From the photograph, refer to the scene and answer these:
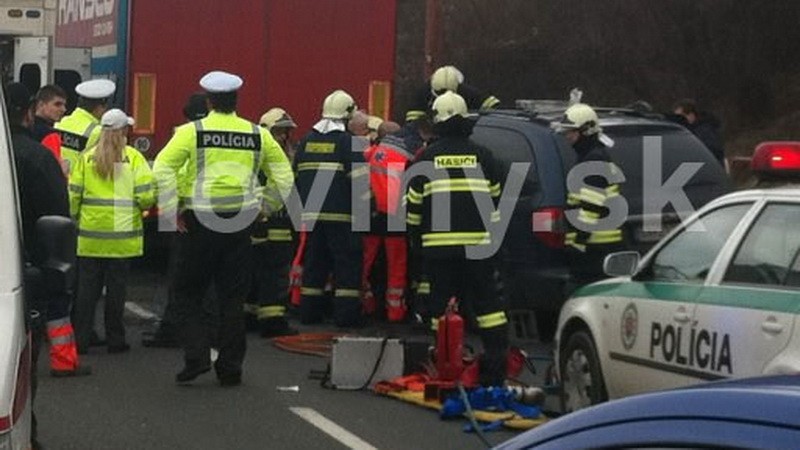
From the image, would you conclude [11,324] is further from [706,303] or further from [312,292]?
[312,292]

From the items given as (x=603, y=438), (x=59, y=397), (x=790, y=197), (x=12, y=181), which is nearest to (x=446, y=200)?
(x=59, y=397)

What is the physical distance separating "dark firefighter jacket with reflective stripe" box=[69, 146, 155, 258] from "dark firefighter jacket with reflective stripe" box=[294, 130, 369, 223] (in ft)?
6.65

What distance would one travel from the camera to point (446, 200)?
37.5 ft

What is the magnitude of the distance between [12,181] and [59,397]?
509 centimetres

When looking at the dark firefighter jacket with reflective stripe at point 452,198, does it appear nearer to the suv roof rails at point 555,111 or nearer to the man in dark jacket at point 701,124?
the suv roof rails at point 555,111

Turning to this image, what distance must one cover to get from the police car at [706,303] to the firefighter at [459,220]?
1.20 meters

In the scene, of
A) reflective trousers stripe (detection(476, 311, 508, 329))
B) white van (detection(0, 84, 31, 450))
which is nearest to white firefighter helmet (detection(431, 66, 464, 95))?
reflective trousers stripe (detection(476, 311, 508, 329))

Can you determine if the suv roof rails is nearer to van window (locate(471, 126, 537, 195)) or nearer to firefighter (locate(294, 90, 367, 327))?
van window (locate(471, 126, 537, 195))

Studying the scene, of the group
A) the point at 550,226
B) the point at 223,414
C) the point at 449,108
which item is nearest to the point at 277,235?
the point at 550,226

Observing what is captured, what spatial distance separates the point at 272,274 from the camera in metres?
14.6

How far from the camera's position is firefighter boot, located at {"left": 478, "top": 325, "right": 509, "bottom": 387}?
37.4ft

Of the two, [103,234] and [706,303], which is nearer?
[706,303]
